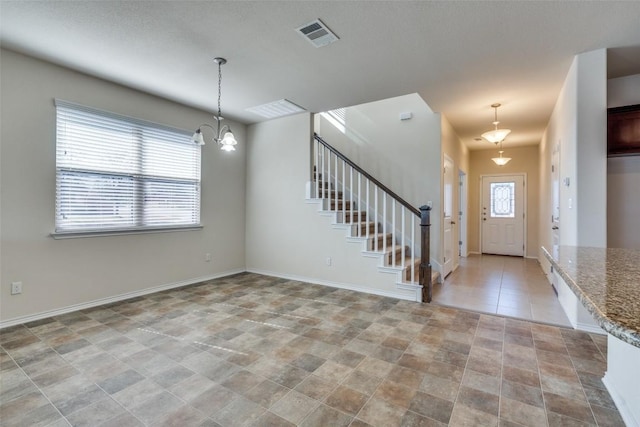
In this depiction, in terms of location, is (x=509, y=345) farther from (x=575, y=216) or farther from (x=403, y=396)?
(x=575, y=216)

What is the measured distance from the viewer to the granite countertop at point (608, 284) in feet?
2.13

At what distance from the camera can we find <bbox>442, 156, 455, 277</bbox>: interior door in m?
4.89

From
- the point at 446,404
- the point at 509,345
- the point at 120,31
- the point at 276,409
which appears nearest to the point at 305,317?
the point at 276,409

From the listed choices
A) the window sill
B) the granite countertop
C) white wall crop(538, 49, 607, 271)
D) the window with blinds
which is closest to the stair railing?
white wall crop(538, 49, 607, 271)

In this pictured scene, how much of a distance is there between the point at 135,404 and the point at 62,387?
622 mm

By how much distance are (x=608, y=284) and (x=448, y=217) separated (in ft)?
14.6

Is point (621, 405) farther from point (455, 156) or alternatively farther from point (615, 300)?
point (455, 156)

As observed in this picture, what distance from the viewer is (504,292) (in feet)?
13.6

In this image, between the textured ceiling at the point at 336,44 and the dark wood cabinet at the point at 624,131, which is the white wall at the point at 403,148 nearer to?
the textured ceiling at the point at 336,44

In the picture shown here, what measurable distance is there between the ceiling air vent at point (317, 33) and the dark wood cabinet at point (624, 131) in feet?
9.54

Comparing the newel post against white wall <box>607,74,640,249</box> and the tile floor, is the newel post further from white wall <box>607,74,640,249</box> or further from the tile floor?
white wall <box>607,74,640,249</box>

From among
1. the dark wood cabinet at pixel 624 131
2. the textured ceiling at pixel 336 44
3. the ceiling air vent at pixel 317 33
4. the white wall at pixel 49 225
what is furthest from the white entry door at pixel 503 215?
the white wall at pixel 49 225

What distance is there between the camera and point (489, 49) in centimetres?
282

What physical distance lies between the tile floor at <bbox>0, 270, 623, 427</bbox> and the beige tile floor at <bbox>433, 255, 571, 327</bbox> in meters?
0.31
